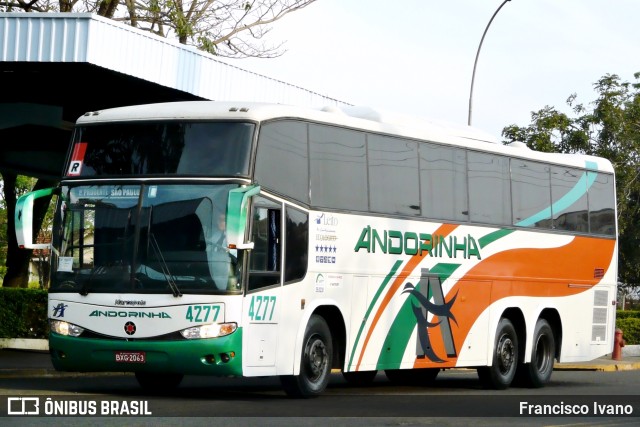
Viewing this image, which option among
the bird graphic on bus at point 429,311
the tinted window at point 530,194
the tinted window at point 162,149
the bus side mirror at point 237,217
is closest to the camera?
the bus side mirror at point 237,217

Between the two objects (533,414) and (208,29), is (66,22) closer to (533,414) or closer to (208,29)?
(533,414)

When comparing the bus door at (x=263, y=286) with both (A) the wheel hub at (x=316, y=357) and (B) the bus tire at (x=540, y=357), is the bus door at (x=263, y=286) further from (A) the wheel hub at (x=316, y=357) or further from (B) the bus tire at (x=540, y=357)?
(B) the bus tire at (x=540, y=357)

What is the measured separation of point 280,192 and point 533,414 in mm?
3906

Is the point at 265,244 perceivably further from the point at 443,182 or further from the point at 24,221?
the point at 443,182

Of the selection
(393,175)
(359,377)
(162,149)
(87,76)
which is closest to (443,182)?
(393,175)

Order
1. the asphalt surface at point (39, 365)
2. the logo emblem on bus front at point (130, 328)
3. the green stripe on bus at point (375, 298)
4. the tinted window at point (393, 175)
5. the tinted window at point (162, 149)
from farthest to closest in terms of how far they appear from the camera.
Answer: the asphalt surface at point (39, 365) < the tinted window at point (393, 175) < the green stripe on bus at point (375, 298) < the tinted window at point (162, 149) < the logo emblem on bus front at point (130, 328)

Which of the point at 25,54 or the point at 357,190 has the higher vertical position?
the point at 25,54

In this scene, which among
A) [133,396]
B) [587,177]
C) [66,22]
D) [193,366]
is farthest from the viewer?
[587,177]

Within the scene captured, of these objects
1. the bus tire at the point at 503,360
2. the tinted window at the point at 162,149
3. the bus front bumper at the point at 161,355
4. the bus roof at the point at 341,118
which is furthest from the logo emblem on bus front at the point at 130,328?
the bus tire at the point at 503,360

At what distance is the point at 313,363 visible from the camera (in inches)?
627

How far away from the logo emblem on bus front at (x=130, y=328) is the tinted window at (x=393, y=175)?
13.0ft

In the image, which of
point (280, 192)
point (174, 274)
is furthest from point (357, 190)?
point (174, 274)

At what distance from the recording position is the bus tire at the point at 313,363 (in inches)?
619

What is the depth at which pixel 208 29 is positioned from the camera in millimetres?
34844
